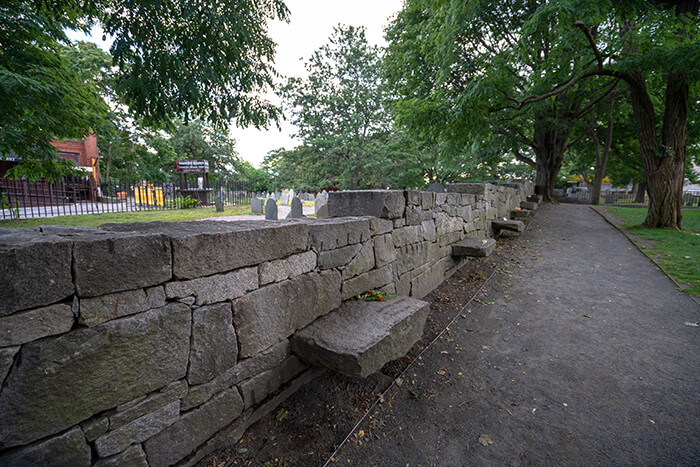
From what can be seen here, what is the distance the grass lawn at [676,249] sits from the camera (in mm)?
4980

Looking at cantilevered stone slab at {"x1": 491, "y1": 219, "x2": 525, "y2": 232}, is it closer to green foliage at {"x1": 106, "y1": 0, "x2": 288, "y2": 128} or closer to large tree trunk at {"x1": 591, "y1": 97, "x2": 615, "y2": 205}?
green foliage at {"x1": 106, "y1": 0, "x2": 288, "y2": 128}

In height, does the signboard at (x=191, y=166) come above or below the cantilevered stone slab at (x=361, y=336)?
above

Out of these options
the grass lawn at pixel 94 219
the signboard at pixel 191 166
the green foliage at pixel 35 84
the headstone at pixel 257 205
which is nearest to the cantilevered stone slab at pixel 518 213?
the headstone at pixel 257 205

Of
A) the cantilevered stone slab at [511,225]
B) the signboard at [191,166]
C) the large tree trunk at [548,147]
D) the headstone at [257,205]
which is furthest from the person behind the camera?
the signboard at [191,166]

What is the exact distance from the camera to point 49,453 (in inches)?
49.0

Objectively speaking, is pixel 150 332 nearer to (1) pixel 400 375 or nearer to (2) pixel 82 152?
(1) pixel 400 375

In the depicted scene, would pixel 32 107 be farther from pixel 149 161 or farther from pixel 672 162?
pixel 149 161

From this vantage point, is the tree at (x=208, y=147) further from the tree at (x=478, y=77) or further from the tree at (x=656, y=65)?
the tree at (x=656, y=65)

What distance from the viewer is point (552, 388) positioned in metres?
2.54

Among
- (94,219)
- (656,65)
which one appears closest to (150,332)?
(94,219)

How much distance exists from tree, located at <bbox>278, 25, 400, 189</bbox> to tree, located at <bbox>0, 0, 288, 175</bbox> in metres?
15.6

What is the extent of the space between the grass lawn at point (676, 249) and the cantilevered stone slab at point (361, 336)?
16.7ft

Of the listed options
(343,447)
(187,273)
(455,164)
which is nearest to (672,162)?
(455,164)

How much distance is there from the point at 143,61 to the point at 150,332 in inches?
170
